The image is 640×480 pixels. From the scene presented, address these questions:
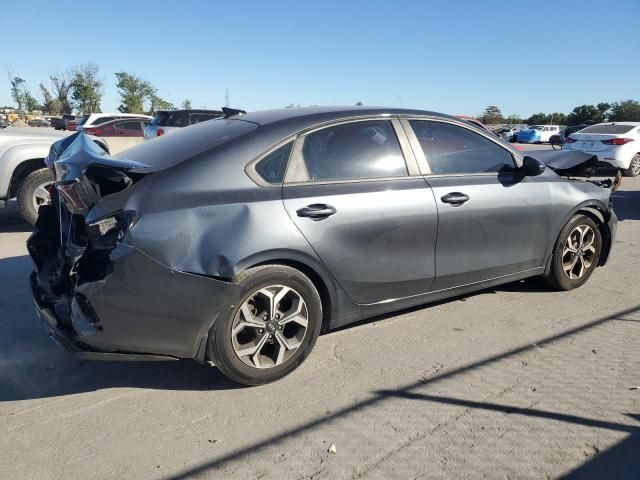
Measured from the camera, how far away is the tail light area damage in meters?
2.73

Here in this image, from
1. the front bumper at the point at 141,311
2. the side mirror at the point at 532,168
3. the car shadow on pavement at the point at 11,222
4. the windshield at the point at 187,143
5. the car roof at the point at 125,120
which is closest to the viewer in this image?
the front bumper at the point at 141,311

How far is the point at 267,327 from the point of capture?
3.12 m

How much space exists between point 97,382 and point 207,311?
946 millimetres

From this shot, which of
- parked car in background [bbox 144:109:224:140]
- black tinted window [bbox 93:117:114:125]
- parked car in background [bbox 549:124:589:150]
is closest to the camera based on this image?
parked car in background [bbox 144:109:224:140]

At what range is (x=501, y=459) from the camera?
8.17 ft

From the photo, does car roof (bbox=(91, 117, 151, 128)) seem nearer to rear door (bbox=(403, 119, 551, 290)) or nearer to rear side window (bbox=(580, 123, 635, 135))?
rear side window (bbox=(580, 123, 635, 135))

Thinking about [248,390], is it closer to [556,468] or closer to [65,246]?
[65,246]

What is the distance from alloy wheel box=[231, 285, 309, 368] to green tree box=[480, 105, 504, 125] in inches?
3179

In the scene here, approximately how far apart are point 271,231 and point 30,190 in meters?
5.35

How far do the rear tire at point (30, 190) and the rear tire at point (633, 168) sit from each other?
13404mm

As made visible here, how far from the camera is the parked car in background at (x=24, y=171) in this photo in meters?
6.82

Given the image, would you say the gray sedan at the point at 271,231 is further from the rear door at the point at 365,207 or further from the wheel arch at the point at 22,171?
the wheel arch at the point at 22,171

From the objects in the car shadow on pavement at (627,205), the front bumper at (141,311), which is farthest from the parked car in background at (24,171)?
the car shadow on pavement at (627,205)

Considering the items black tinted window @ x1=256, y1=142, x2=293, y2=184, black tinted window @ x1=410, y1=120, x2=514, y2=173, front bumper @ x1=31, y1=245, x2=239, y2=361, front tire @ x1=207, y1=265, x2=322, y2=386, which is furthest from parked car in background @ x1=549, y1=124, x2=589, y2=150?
front bumper @ x1=31, y1=245, x2=239, y2=361
